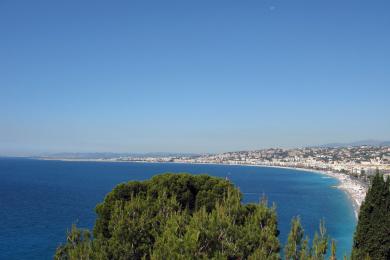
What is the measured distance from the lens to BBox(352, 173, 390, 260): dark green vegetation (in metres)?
20.5

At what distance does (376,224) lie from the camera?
20.9 meters

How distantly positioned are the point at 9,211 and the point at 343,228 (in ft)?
142

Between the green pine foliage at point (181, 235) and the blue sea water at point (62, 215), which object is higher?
the green pine foliage at point (181, 235)

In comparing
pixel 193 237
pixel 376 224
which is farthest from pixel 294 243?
pixel 376 224

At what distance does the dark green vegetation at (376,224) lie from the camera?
67.2ft

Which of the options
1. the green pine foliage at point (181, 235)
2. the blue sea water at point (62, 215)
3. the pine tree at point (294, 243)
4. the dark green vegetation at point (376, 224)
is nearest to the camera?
the green pine foliage at point (181, 235)

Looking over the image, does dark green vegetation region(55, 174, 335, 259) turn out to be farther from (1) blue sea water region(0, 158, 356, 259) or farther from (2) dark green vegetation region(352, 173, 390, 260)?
(1) blue sea water region(0, 158, 356, 259)

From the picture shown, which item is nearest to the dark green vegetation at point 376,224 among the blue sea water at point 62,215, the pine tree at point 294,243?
the blue sea water at point 62,215

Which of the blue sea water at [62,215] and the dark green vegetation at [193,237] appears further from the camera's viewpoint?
the blue sea water at [62,215]

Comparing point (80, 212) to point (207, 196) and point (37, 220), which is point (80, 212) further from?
point (207, 196)

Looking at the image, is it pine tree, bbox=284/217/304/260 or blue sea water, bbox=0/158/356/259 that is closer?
pine tree, bbox=284/217/304/260

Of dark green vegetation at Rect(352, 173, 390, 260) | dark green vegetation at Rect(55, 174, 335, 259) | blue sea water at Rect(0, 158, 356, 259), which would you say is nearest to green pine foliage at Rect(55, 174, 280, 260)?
dark green vegetation at Rect(55, 174, 335, 259)

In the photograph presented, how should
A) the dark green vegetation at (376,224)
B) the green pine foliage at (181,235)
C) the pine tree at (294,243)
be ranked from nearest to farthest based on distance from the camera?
the green pine foliage at (181,235), the pine tree at (294,243), the dark green vegetation at (376,224)

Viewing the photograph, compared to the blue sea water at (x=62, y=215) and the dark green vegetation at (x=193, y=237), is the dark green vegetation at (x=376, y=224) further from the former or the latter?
the dark green vegetation at (x=193, y=237)
